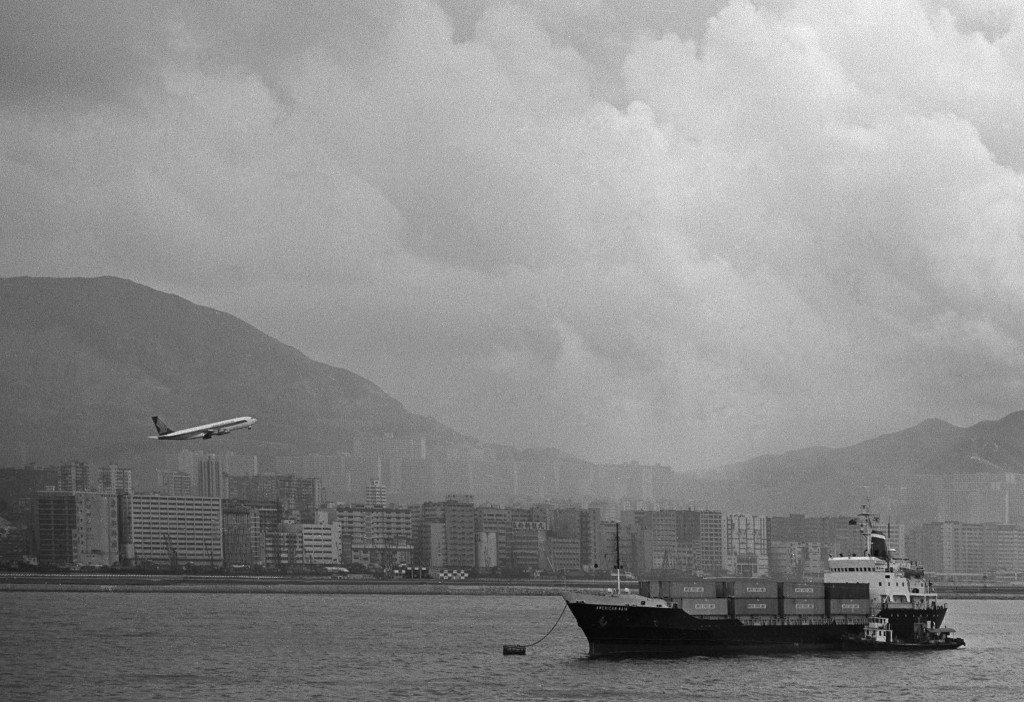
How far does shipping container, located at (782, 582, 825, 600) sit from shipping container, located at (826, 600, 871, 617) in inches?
34.0

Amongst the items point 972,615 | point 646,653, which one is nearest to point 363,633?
point 646,653

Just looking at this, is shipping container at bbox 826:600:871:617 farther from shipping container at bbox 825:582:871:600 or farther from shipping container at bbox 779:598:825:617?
shipping container at bbox 779:598:825:617

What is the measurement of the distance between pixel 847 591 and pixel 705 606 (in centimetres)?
1159

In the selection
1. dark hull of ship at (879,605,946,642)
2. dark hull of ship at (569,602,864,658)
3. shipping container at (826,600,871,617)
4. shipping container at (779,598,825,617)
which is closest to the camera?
dark hull of ship at (569,602,864,658)

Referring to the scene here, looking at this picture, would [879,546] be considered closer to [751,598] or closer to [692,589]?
[751,598]

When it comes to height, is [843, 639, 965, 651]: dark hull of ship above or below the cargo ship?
below

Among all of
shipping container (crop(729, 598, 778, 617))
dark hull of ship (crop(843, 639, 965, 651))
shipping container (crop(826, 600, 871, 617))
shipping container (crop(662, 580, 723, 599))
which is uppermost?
shipping container (crop(662, 580, 723, 599))

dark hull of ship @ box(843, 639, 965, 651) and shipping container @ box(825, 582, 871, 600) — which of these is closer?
dark hull of ship @ box(843, 639, 965, 651)

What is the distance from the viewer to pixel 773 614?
3563 inches

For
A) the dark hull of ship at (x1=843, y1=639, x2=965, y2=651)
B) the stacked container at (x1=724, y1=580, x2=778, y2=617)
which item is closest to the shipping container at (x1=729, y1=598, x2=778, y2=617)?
the stacked container at (x1=724, y1=580, x2=778, y2=617)

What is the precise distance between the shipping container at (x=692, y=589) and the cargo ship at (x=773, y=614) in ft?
0.19

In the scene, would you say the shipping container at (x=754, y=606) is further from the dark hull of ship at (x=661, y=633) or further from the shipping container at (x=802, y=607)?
the dark hull of ship at (x=661, y=633)

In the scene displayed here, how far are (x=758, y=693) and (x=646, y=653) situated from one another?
1591 cm

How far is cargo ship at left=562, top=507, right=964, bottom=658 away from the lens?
8625 centimetres
